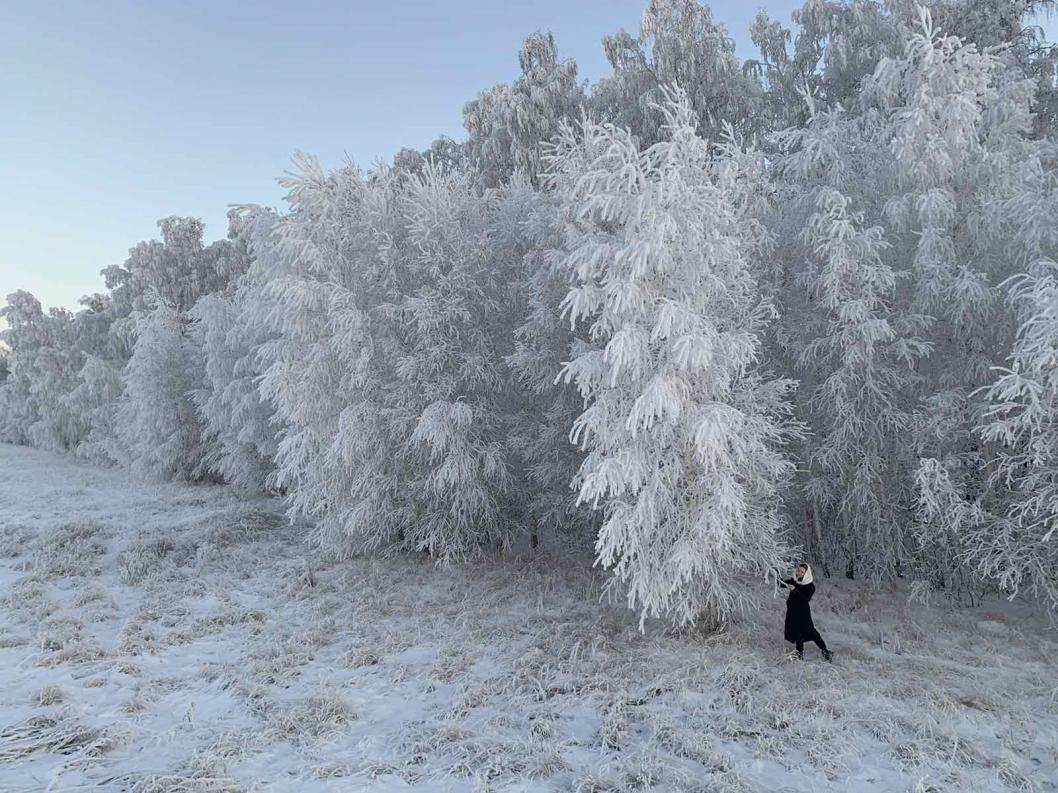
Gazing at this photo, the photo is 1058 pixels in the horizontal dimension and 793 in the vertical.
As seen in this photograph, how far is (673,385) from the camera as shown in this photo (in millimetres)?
6328

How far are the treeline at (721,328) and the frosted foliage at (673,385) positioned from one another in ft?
0.13

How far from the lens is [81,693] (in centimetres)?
602

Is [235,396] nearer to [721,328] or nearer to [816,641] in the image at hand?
[721,328]

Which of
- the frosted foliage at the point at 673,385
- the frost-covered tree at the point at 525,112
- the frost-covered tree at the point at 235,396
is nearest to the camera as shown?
the frosted foliage at the point at 673,385

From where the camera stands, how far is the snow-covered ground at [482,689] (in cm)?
473

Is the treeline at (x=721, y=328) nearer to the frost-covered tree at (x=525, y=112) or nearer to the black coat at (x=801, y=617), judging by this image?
the black coat at (x=801, y=617)

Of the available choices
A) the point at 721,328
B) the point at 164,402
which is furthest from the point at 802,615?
the point at 164,402

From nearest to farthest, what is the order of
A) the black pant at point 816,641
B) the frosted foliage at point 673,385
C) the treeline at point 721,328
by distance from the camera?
the frosted foliage at point 673,385 → the treeline at point 721,328 → the black pant at point 816,641

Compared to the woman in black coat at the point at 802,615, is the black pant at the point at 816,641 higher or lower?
lower

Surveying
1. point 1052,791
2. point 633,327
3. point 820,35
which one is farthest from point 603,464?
point 820,35

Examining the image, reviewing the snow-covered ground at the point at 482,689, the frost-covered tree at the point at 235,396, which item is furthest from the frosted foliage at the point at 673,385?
the frost-covered tree at the point at 235,396

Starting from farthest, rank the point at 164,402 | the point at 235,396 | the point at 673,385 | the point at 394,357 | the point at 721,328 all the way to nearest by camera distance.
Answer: the point at 164,402
the point at 235,396
the point at 394,357
the point at 721,328
the point at 673,385

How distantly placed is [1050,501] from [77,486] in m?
25.2

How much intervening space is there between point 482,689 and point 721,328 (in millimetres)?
4940
